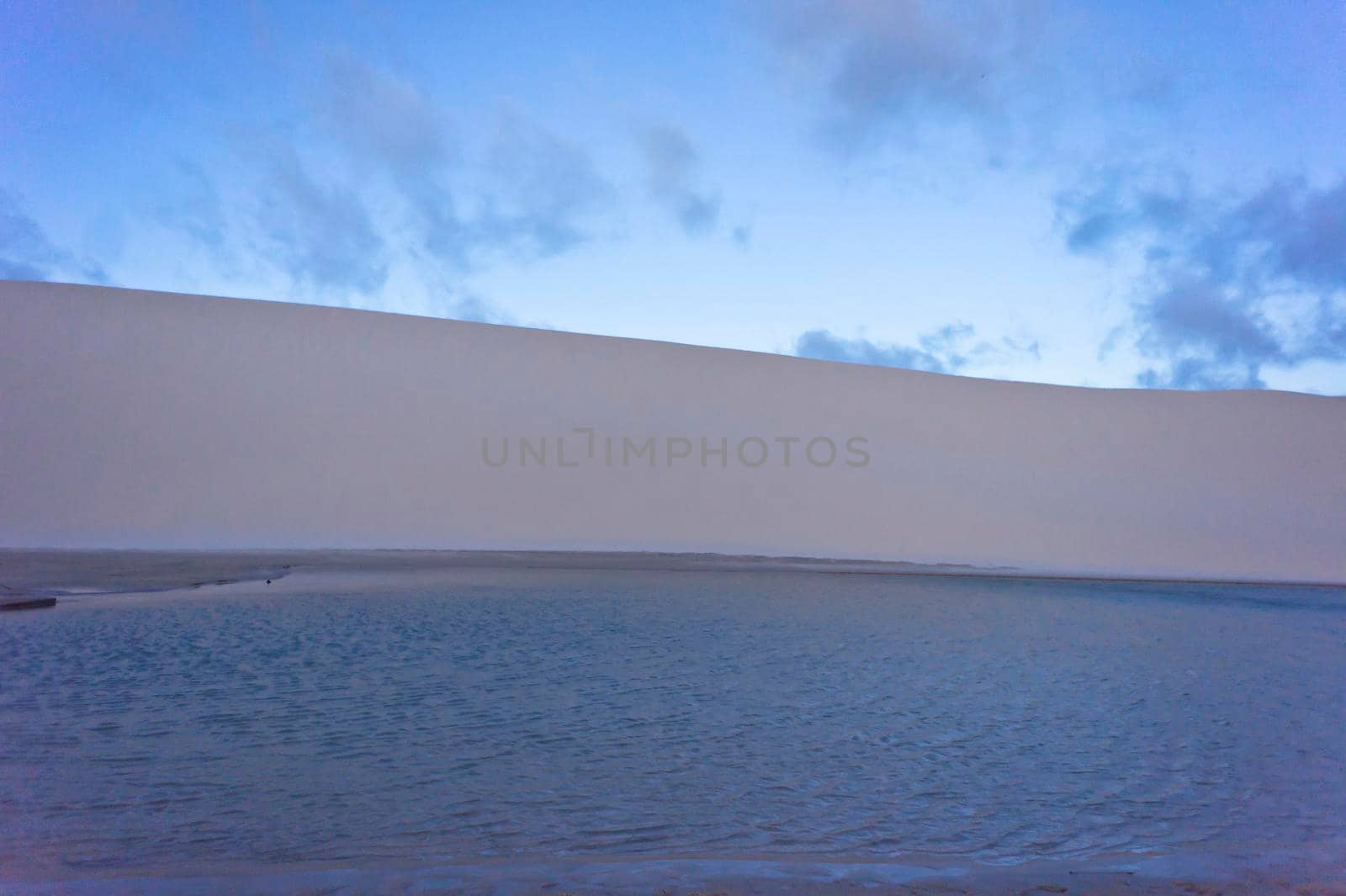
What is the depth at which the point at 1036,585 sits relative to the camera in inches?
555

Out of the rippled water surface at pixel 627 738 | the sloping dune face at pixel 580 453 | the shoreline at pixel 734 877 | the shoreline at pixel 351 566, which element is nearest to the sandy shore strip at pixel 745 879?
the shoreline at pixel 734 877

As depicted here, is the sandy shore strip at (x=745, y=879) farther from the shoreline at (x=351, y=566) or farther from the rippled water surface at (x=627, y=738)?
the shoreline at (x=351, y=566)

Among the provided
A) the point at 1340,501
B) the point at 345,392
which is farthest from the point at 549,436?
the point at 1340,501

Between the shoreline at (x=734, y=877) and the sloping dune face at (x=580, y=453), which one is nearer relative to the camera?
the shoreline at (x=734, y=877)

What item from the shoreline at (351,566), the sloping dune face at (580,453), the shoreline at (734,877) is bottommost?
the shoreline at (734,877)

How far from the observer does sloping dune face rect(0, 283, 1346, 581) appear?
55.3ft

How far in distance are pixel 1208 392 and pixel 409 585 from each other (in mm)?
21361

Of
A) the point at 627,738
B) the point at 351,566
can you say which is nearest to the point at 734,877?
the point at 627,738

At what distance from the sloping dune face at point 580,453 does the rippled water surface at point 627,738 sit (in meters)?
9.72

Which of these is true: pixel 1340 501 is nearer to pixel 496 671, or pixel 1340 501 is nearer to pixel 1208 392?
pixel 1208 392

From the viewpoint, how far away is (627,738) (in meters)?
4.11

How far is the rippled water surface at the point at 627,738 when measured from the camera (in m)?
2.99

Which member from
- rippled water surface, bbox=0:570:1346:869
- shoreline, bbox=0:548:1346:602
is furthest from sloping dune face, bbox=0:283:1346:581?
rippled water surface, bbox=0:570:1346:869

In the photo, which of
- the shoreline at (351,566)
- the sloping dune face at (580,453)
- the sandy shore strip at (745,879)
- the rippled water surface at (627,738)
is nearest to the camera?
the sandy shore strip at (745,879)
